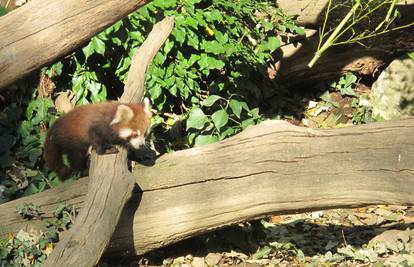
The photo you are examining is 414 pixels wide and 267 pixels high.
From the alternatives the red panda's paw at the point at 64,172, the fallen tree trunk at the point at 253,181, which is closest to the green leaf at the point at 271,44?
the fallen tree trunk at the point at 253,181

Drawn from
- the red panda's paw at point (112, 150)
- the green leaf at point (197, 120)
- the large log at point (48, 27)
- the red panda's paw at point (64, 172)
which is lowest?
the green leaf at point (197, 120)

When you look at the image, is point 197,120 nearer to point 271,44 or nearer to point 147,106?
point 147,106

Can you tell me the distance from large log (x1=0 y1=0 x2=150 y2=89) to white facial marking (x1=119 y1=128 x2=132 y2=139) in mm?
771

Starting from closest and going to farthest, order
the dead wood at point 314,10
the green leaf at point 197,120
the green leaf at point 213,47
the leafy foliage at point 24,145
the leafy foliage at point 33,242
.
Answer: the leafy foliage at point 33,242 < the leafy foliage at point 24,145 < the green leaf at point 197,120 < the green leaf at point 213,47 < the dead wood at point 314,10

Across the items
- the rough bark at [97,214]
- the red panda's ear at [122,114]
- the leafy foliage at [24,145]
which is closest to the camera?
the rough bark at [97,214]

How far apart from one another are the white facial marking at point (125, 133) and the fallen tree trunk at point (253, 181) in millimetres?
409

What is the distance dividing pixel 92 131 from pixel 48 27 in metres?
0.85

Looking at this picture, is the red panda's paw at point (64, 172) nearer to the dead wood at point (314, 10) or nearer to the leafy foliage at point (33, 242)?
the leafy foliage at point (33, 242)

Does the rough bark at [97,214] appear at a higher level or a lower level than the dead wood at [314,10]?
higher

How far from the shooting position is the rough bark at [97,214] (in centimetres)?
363

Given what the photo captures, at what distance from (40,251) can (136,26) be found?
2.47 m

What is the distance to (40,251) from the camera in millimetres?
4816

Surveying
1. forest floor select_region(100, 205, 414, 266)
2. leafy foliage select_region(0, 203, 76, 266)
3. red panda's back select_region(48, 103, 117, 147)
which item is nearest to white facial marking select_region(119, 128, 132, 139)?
red panda's back select_region(48, 103, 117, 147)

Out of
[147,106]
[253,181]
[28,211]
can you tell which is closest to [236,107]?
[147,106]
